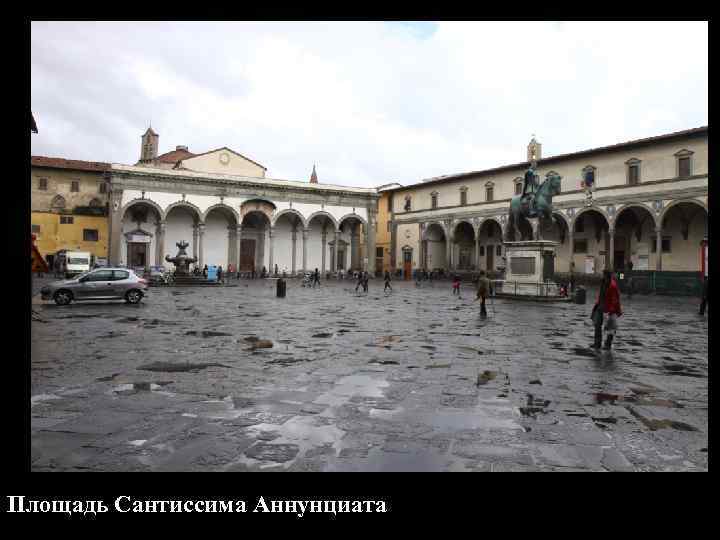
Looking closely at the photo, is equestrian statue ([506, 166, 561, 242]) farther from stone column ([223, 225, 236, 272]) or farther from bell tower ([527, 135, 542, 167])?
stone column ([223, 225, 236, 272])

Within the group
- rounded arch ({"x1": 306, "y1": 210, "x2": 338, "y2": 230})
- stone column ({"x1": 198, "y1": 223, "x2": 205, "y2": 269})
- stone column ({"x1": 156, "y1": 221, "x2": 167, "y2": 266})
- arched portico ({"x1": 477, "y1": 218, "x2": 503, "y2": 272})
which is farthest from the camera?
rounded arch ({"x1": 306, "y1": 210, "x2": 338, "y2": 230})

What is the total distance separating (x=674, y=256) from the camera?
29828 millimetres

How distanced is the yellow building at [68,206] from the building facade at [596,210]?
2658 cm

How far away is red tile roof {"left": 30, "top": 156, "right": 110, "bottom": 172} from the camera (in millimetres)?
40375

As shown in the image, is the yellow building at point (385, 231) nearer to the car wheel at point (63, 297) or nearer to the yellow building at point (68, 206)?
the yellow building at point (68, 206)

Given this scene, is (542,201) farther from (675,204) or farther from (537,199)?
(675,204)

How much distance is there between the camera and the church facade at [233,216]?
37.1 meters

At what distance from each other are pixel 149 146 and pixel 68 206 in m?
12.1

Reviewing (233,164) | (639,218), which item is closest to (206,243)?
(233,164)

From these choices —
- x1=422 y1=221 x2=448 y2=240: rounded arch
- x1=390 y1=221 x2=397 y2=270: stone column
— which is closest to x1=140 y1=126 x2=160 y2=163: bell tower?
x1=390 y1=221 x2=397 y2=270: stone column

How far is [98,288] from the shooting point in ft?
49.9

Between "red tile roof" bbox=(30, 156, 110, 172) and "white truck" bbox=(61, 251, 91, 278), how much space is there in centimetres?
1335
